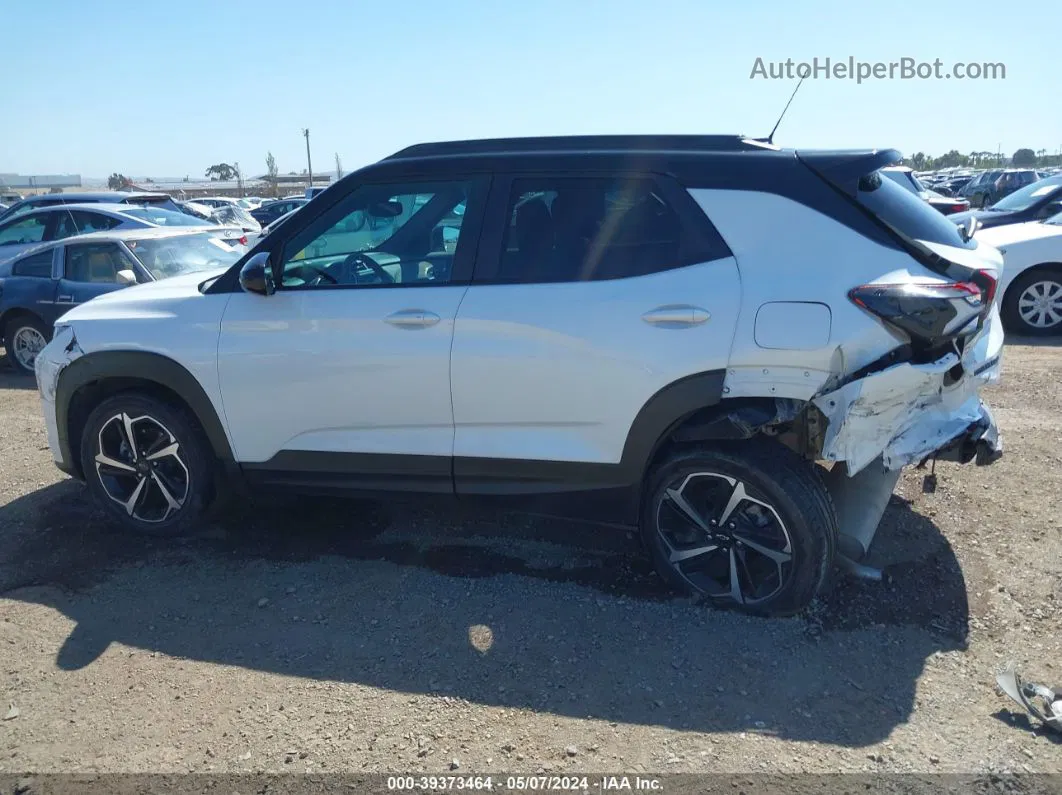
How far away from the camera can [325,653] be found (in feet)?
11.3

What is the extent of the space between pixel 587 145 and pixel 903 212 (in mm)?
1404

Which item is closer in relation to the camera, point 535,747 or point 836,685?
point 535,747

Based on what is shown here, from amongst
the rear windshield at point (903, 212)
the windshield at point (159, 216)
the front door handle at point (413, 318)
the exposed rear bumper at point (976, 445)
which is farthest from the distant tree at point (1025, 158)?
the front door handle at point (413, 318)

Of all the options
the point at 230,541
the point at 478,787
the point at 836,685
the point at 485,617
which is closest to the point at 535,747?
the point at 478,787

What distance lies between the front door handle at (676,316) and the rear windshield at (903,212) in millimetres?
793

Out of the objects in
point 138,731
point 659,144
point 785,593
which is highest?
point 659,144

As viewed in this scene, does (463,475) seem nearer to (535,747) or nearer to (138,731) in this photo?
(535,747)

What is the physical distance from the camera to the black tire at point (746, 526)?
11.1ft

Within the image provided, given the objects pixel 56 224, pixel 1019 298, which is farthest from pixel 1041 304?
pixel 56 224

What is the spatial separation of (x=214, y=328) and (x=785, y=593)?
294 centimetres

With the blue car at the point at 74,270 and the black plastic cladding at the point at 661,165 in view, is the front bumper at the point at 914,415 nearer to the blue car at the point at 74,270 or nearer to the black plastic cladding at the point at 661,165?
the black plastic cladding at the point at 661,165

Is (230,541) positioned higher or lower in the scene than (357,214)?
lower

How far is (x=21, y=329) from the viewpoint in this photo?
8.91 m

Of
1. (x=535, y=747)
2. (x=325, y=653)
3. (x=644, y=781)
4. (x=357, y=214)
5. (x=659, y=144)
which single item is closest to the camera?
(x=644, y=781)
